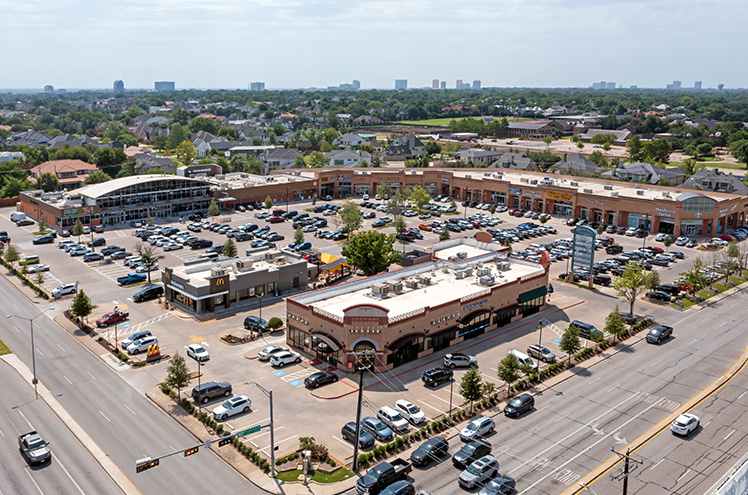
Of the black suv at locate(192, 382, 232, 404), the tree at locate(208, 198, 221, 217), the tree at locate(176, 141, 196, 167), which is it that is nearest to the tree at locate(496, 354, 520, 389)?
the black suv at locate(192, 382, 232, 404)

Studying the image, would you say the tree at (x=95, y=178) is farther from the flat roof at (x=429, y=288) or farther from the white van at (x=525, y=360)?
the white van at (x=525, y=360)

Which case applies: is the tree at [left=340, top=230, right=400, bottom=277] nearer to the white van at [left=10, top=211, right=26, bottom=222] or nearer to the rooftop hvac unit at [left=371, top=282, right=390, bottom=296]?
the rooftop hvac unit at [left=371, top=282, right=390, bottom=296]

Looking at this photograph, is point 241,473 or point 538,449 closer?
point 241,473

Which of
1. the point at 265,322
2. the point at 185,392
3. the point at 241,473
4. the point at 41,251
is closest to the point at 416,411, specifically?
the point at 241,473

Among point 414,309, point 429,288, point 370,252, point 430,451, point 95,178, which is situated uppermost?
point 95,178

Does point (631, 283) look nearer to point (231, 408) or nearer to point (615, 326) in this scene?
point (615, 326)

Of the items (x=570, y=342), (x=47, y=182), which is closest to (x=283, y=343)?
(x=570, y=342)

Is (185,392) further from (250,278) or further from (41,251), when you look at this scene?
(41,251)

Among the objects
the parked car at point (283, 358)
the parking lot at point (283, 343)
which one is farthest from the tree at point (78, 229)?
the parked car at point (283, 358)
